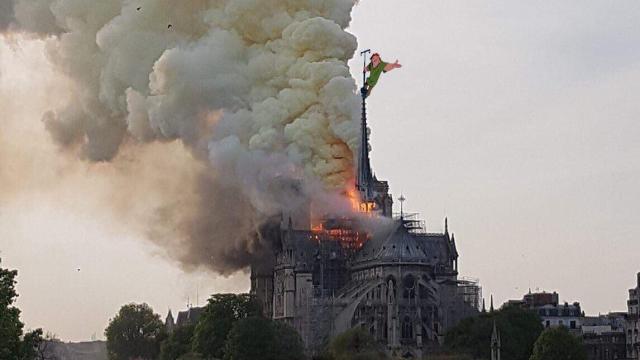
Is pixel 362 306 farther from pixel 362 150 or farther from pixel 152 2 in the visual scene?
pixel 152 2

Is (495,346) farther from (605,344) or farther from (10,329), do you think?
(10,329)

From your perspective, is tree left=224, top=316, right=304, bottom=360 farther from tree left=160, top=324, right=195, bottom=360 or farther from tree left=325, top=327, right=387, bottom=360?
tree left=160, top=324, right=195, bottom=360

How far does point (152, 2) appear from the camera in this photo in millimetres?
145375

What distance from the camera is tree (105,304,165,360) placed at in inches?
7323

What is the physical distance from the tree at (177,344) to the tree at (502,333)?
2963cm

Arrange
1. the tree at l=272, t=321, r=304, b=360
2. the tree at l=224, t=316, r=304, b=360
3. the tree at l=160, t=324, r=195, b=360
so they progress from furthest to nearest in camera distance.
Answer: the tree at l=160, t=324, r=195, b=360, the tree at l=224, t=316, r=304, b=360, the tree at l=272, t=321, r=304, b=360

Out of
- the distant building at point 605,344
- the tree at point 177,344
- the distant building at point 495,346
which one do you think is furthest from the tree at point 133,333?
the distant building at point 495,346

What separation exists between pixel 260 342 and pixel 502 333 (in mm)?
21625

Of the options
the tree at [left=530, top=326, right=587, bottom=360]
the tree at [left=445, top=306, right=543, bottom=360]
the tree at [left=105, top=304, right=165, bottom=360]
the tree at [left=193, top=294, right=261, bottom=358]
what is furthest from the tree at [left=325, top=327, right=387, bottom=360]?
the tree at [left=105, top=304, right=165, bottom=360]

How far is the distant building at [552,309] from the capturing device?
16850 centimetres

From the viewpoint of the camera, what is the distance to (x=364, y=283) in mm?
154500

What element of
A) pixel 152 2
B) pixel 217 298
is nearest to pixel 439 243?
pixel 217 298

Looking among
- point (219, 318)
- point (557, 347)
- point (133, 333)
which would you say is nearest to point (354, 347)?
point (557, 347)

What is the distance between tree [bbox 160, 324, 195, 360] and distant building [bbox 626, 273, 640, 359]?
43899 millimetres
